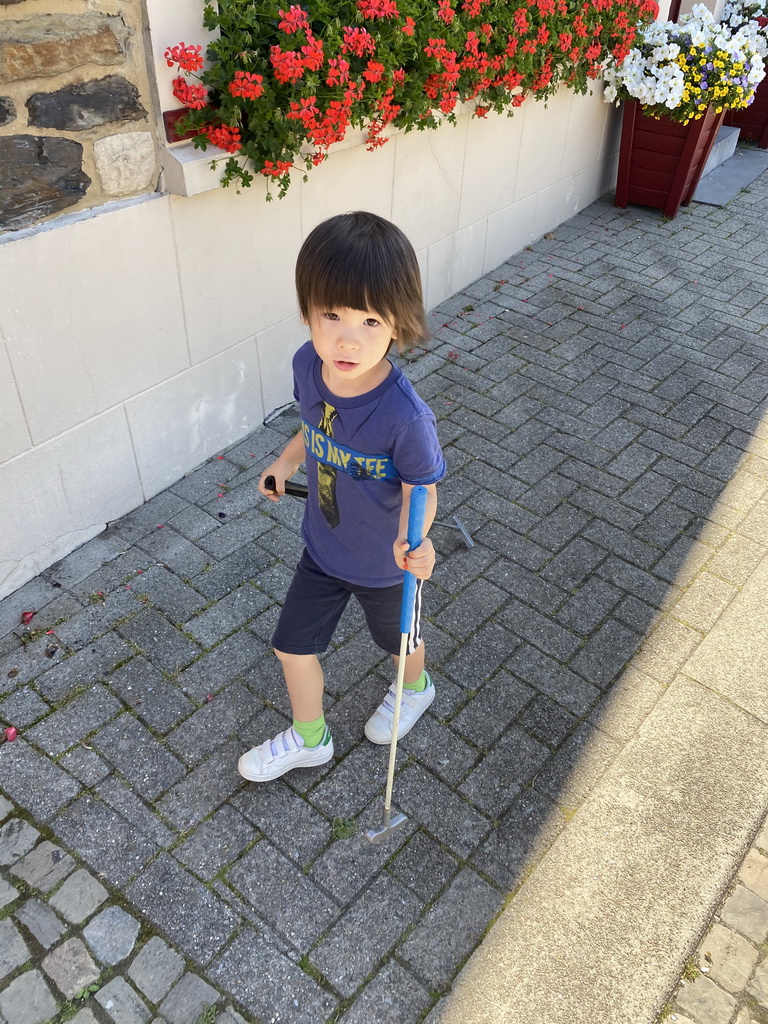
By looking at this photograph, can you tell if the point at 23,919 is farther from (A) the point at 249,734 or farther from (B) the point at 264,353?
(B) the point at 264,353

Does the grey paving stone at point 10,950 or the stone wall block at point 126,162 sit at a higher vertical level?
the stone wall block at point 126,162

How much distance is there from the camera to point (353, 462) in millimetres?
2207

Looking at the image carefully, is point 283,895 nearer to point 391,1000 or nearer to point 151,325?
point 391,1000

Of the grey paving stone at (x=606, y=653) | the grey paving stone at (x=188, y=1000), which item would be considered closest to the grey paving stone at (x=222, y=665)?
the grey paving stone at (x=188, y=1000)

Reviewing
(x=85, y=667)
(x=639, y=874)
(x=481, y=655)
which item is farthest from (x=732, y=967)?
(x=85, y=667)

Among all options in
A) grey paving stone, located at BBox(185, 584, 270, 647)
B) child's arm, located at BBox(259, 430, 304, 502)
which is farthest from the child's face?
grey paving stone, located at BBox(185, 584, 270, 647)

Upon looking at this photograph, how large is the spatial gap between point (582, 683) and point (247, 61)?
2.74 metres

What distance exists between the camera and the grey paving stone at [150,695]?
114 inches

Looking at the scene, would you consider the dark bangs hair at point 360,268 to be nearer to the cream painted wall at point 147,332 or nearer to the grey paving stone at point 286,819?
the cream painted wall at point 147,332

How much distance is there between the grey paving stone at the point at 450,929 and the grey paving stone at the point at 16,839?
121 centimetres

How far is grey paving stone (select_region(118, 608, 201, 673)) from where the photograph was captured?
3.11 m

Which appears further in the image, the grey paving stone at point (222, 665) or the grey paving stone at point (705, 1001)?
the grey paving stone at point (222, 665)

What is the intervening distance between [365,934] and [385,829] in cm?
32

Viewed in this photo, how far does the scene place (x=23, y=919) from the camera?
2355mm
